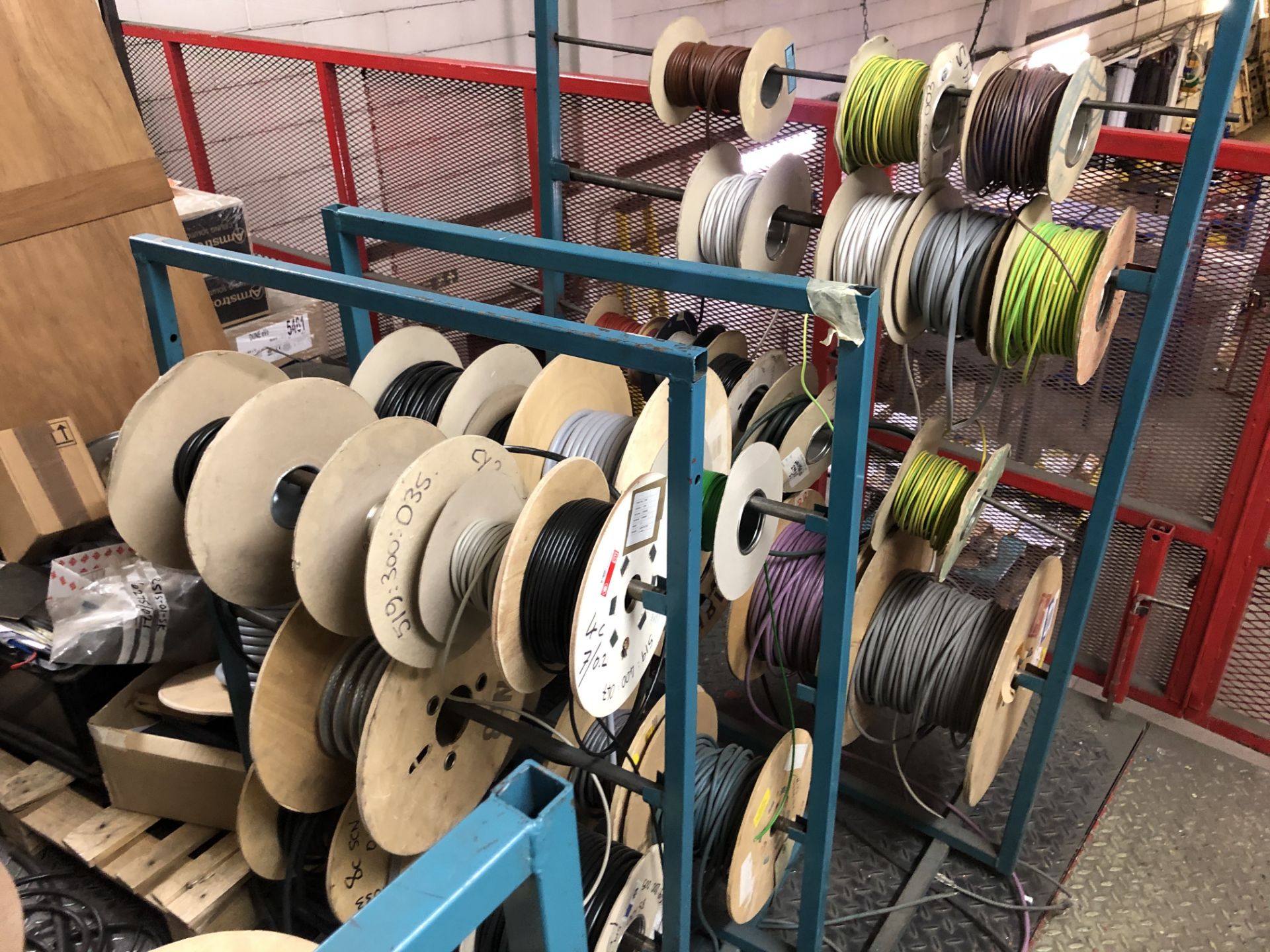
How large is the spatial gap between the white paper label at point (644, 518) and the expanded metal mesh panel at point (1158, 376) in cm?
135

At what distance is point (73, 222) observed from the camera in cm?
264

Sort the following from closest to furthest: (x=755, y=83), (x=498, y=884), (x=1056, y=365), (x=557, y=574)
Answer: (x=498, y=884), (x=557, y=574), (x=755, y=83), (x=1056, y=365)

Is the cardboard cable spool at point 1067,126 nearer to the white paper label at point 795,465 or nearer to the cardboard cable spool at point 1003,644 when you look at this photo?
the white paper label at point 795,465

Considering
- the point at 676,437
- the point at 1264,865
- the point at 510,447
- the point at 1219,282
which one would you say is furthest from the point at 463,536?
the point at 1264,865

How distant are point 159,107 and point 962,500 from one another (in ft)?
12.6

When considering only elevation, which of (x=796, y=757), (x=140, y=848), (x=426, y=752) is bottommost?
(x=140, y=848)

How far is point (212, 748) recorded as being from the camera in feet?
6.67

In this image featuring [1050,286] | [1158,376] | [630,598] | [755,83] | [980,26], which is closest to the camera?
[630,598]

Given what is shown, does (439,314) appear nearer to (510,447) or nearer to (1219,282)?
(510,447)

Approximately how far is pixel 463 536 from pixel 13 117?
6.97ft

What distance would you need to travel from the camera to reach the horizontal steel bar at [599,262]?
1.28 metres

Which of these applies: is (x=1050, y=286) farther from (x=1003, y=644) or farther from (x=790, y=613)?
(x=790, y=613)

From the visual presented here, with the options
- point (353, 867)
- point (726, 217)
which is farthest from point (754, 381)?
point (353, 867)

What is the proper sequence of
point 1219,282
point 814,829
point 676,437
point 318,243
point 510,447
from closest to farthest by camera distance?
1. point 676,437
2. point 510,447
3. point 814,829
4. point 1219,282
5. point 318,243
